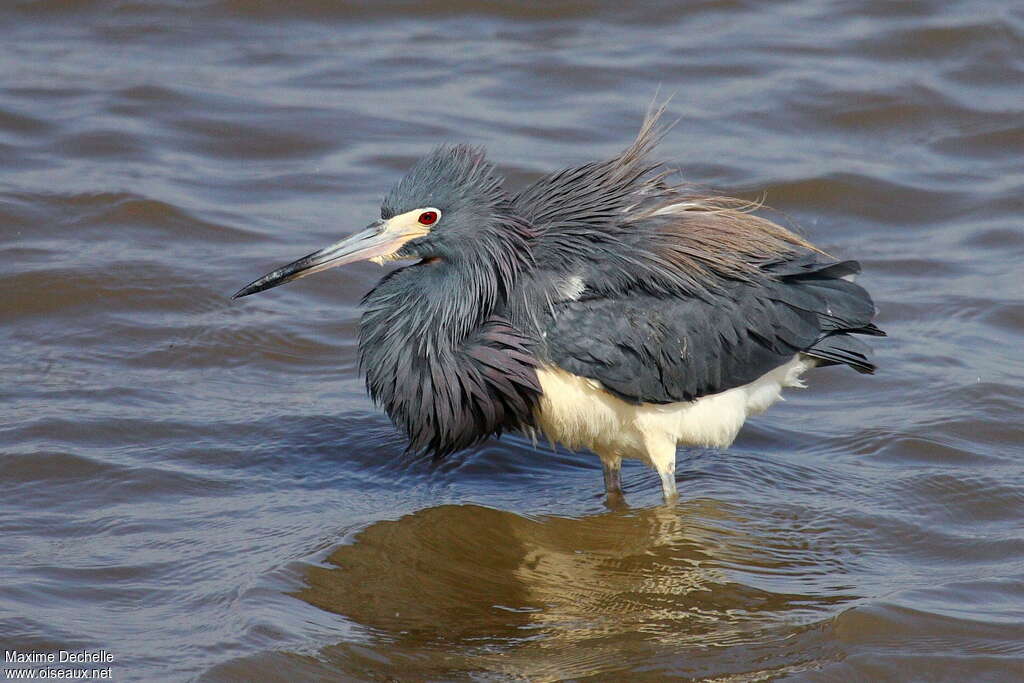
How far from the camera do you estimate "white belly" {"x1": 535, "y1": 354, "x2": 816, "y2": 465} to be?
6.21 meters

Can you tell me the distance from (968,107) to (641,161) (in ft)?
21.0

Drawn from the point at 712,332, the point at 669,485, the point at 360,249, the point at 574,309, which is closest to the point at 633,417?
the point at 669,485

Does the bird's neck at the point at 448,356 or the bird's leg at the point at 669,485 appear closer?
the bird's neck at the point at 448,356

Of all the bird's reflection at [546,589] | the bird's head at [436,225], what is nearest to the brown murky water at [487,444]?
the bird's reflection at [546,589]

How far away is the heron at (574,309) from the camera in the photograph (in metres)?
6.12

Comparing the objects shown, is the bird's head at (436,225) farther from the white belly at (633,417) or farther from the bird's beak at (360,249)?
the white belly at (633,417)

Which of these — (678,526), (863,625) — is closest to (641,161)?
(678,526)

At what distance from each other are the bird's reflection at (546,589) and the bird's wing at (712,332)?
0.72 m

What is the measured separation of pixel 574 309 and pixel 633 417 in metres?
0.69

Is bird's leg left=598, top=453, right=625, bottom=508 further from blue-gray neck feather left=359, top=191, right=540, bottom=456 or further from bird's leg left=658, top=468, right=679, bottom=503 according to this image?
blue-gray neck feather left=359, top=191, right=540, bottom=456

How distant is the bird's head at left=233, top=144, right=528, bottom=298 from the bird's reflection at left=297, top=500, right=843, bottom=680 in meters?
1.29

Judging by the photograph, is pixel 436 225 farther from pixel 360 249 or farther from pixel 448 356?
pixel 448 356

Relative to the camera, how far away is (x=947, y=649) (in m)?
5.31

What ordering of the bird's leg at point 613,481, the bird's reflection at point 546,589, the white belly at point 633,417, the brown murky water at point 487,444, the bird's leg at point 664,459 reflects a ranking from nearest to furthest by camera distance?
the bird's reflection at point 546,589 < the brown murky water at point 487,444 < the white belly at point 633,417 < the bird's leg at point 664,459 < the bird's leg at point 613,481
